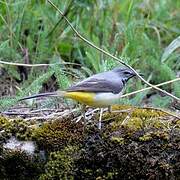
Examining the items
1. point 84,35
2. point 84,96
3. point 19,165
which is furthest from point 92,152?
point 84,35

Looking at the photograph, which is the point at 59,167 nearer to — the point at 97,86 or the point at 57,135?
the point at 57,135

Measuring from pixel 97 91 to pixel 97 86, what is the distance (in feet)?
0.17

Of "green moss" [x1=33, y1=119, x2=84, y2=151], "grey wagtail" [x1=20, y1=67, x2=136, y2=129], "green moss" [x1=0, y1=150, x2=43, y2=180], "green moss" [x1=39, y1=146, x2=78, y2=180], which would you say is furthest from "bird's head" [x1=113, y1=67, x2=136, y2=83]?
"green moss" [x1=0, y1=150, x2=43, y2=180]

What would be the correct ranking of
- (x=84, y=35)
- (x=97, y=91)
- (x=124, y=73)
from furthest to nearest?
1. (x=84, y=35)
2. (x=124, y=73)
3. (x=97, y=91)

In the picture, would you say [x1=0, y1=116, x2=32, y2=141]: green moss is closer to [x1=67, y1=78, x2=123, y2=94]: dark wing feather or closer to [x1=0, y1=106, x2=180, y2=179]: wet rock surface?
[x1=0, y1=106, x2=180, y2=179]: wet rock surface

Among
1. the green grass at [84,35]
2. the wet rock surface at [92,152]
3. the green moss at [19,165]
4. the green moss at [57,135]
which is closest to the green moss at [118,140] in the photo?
the wet rock surface at [92,152]

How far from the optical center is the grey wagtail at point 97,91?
11.0 feet

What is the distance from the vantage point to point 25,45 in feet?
16.8

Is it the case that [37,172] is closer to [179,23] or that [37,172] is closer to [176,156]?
[176,156]

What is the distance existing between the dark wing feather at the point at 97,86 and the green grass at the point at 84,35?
78cm

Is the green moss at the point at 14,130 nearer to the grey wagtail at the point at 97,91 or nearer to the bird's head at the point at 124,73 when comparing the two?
the grey wagtail at the point at 97,91

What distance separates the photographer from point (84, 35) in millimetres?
4961

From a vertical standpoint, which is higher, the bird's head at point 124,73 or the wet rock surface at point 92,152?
the bird's head at point 124,73

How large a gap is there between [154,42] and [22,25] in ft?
4.37
